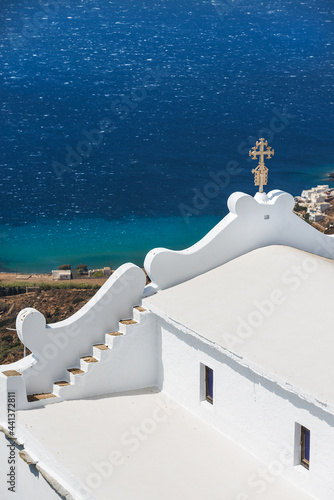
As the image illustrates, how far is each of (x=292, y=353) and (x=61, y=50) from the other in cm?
12871

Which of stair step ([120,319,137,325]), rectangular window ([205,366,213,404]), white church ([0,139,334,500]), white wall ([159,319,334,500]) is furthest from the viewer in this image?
stair step ([120,319,137,325])

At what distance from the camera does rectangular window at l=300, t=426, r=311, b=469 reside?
52.4 ft

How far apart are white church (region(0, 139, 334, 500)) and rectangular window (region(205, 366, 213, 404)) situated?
40 millimetres

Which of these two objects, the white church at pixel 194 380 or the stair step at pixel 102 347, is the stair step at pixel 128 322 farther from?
the stair step at pixel 102 347

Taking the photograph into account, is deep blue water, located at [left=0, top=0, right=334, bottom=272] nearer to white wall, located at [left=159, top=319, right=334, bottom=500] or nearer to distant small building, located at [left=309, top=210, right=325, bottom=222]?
distant small building, located at [left=309, top=210, right=325, bottom=222]

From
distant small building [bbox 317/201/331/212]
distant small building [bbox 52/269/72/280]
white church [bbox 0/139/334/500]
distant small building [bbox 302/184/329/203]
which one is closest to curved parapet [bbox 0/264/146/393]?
white church [bbox 0/139/334/500]

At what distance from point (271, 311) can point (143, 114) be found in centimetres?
10596

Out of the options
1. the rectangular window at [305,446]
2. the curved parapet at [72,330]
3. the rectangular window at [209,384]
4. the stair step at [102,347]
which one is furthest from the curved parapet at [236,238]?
the rectangular window at [305,446]

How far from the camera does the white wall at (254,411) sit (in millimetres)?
15445

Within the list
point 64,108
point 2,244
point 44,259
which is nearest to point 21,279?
point 44,259

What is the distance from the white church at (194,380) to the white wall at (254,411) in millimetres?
32

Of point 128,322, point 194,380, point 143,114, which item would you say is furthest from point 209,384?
point 143,114

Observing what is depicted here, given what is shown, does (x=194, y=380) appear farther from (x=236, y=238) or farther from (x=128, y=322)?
(x=236, y=238)

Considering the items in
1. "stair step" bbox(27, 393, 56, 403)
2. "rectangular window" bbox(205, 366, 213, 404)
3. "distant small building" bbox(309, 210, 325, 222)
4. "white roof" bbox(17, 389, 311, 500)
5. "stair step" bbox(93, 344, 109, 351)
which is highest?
"stair step" bbox(93, 344, 109, 351)
